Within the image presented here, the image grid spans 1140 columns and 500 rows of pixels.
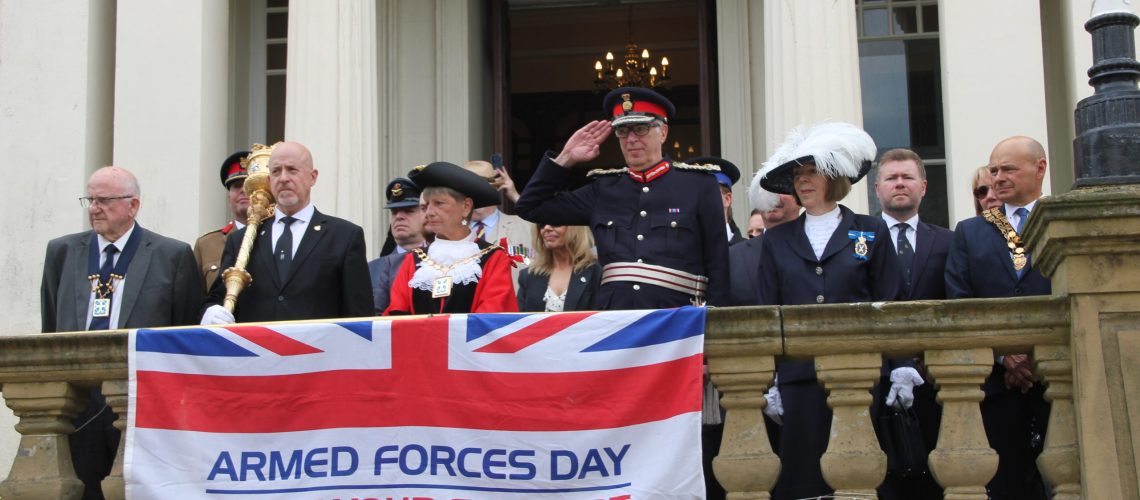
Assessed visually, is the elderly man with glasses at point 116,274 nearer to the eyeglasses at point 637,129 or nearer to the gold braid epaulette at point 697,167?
the eyeglasses at point 637,129

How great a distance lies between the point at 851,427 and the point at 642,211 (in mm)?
1713

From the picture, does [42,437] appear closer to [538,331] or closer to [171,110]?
[538,331]

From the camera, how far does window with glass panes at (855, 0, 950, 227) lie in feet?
40.4

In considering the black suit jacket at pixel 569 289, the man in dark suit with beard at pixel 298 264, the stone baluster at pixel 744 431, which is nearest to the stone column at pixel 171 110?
the black suit jacket at pixel 569 289

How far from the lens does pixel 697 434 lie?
16.6 feet

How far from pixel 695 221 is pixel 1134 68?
78.7 inches

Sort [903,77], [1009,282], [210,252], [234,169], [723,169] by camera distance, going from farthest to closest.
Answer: [903,77]
[234,169]
[723,169]
[210,252]
[1009,282]

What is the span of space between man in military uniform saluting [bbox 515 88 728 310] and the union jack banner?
930 mm

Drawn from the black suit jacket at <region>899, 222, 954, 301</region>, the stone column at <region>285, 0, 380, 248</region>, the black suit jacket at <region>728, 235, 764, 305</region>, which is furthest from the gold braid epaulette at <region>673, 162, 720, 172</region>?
the stone column at <region>285, 0, 380, 248</region>

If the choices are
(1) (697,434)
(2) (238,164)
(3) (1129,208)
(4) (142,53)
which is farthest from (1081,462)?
(4) (142,53)

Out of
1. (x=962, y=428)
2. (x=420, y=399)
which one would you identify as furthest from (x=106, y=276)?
(x=962, y=428)

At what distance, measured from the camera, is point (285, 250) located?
22.2 ft

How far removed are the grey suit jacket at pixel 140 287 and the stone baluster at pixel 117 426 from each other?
1200 millimetres

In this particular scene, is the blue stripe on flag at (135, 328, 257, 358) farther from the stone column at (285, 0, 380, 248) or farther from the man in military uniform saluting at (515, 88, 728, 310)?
the stone column at (285, 0, 380, 248)
